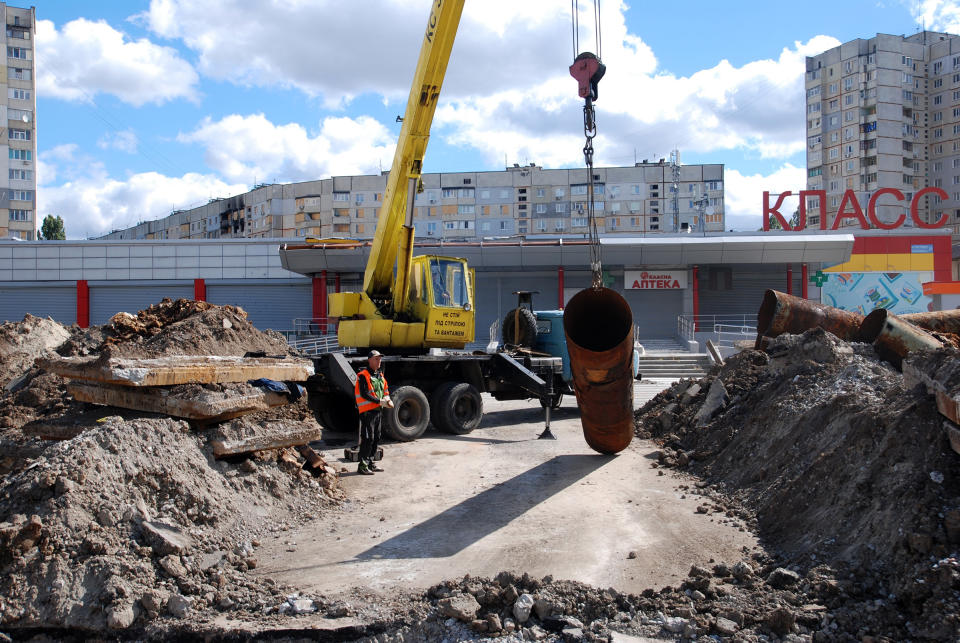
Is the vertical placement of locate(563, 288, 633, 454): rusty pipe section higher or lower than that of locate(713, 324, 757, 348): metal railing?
higher

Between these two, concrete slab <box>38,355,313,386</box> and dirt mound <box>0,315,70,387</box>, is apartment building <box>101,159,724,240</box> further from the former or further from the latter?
concrete slab <box>38,355,313,386</box>

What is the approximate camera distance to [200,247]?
112 ft

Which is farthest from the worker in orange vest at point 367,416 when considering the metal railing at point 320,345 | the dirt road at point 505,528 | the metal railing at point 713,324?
the metal railing at point 713,324

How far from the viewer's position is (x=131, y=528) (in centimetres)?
551

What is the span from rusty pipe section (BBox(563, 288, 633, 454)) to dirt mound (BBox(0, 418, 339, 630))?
3.54 meters

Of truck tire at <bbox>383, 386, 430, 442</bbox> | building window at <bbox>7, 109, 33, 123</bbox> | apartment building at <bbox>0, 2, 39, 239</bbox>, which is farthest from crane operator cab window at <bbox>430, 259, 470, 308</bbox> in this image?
building window at <bbox>7, 109, 33, 123</bbox>

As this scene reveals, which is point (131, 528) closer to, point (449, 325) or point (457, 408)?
point (457, 408)

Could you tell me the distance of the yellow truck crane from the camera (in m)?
11.4

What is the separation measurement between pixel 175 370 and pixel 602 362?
467 cm

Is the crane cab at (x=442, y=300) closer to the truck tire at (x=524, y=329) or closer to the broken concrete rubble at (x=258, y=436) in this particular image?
the truck tire at (x=524, y=329)

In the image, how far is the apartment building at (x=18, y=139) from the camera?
67838 mm

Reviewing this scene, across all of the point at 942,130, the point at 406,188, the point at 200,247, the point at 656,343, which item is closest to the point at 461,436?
the point at 406,188

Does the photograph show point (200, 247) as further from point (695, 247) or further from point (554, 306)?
point (695, 247)

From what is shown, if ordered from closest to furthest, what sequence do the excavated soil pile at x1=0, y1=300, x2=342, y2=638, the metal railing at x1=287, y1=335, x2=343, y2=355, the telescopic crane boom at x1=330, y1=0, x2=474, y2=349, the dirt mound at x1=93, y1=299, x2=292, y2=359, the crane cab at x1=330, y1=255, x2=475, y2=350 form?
the excavated soil pile at x1=0, y1=300, x2=342, y2=638 < the dirt mound at x1=93, y1=299, x2=292, y2=359 < the telescopic crane boom at x1=330, y1=0, x2=474, y2=349 < the crane cab at x1=330, y1=255, x2=475, y2=350 < the metal railing at x1=287, y1=335, x2=343, y2=355
